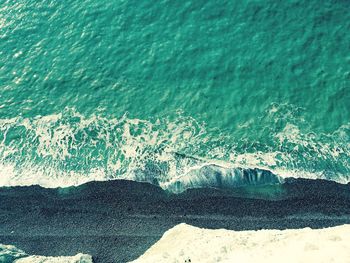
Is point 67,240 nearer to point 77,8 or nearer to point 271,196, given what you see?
point 271,196

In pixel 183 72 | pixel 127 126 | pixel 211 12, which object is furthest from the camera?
pixel 211 12

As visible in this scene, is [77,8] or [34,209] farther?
[77,8]

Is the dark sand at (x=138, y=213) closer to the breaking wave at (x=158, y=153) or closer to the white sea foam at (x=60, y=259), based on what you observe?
the white sea foam at (x=60, y=259)

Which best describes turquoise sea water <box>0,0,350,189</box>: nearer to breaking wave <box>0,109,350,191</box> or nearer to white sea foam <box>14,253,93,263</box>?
breaking wave <box>0,109,350,191</box>

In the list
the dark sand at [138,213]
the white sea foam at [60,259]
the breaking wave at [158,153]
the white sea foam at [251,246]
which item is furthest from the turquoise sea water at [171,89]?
the white sea foam at [60,259]

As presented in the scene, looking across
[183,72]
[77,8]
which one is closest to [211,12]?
[183,72]

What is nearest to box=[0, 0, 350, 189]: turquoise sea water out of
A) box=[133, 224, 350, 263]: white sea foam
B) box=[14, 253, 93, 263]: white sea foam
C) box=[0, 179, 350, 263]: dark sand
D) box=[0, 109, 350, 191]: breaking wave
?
box=[0, 109, 350, 191]: breaking wave
